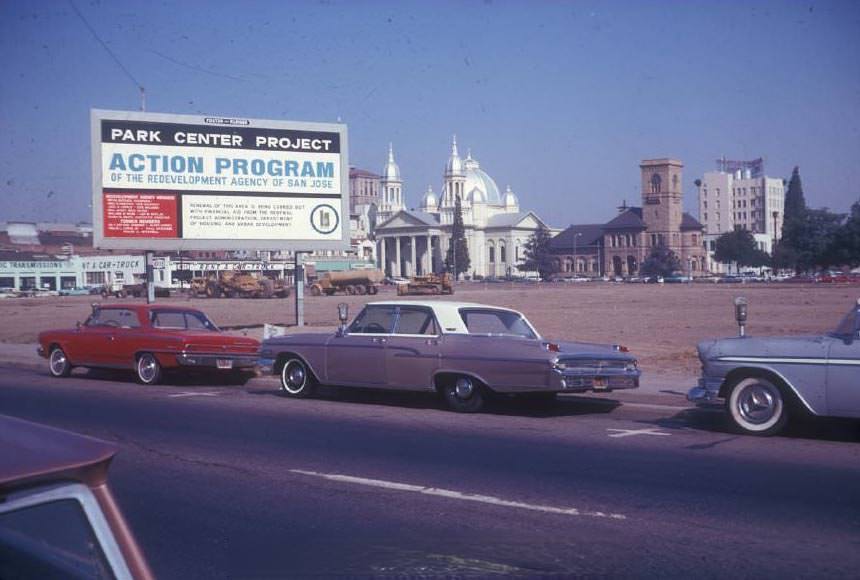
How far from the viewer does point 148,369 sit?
1694 centimetres

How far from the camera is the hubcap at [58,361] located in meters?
18.5

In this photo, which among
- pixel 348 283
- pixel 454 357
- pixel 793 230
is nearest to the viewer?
pixel 454 357

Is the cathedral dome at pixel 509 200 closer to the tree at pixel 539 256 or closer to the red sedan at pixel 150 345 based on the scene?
the tree at pixel 539 256

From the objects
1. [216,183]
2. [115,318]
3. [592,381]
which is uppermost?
[216,183]

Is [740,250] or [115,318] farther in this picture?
[740,250]

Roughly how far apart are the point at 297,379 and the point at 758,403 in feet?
22.3

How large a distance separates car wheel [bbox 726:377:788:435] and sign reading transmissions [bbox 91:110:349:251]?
18515 mm

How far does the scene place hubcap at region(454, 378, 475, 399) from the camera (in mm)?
12836

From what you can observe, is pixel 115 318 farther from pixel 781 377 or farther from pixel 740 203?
pixel 740 203

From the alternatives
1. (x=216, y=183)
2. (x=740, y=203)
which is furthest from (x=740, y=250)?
(x=216, y=183)

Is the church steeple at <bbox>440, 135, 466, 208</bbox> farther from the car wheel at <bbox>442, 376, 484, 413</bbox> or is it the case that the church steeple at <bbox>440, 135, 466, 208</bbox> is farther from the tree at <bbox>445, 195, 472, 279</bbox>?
the car wheel at <bbox>442, 376, 484, 413</bbox>

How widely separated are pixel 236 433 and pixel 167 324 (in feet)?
21.5

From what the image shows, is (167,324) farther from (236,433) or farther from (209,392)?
(236,433)

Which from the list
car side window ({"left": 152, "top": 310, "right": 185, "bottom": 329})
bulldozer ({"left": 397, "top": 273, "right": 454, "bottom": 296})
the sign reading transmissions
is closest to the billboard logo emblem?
the sign reading transmissions
